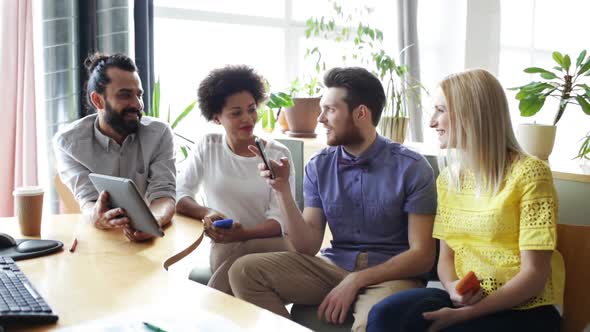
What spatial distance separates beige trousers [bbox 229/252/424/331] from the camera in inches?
74.8

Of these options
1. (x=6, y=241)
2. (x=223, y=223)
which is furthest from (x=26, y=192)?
(x=223, y=223)

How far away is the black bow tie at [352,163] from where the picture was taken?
197 centimetres

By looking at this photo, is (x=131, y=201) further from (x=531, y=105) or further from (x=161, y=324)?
(x=531, y=105)

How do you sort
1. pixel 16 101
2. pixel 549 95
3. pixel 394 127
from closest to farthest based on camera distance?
pixel 549 95
pixel 16 101
pixel 394 127

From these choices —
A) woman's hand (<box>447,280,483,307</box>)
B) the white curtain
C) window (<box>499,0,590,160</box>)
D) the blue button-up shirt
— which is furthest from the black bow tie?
window (<box>499,0,590,160</box>)

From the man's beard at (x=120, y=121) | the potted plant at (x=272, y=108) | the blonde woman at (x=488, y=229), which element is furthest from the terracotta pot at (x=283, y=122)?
the blonde woman at (x=488, y=229)

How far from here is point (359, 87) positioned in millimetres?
2039

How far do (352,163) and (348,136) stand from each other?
0.30 ft

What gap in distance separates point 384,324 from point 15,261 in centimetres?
94

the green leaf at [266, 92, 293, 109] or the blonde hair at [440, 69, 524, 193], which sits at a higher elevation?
the green leaf at [266, 92, 293, 109]

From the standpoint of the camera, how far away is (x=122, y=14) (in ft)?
9.39

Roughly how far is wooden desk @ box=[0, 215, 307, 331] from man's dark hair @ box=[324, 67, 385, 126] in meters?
0.70

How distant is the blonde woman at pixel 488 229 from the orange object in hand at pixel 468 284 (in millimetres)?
31

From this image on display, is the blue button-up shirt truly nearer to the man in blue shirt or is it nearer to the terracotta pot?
the man in blue shirt
